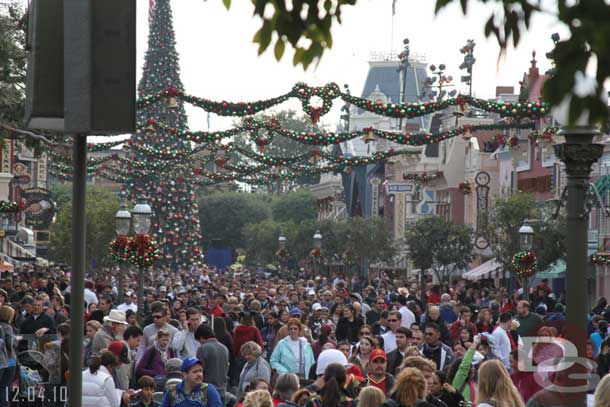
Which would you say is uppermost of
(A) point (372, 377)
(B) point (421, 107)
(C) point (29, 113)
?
(B) point (421, 107)

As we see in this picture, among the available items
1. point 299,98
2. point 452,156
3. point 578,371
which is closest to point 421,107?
point 299,98

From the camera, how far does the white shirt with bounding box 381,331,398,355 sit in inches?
695

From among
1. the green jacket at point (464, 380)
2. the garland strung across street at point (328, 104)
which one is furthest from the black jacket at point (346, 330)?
the garland strung across street at point (328, 104)

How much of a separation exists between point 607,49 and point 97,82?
2218mm

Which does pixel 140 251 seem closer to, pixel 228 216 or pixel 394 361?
pixel 394 361

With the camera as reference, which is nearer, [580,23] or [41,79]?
[580,23]

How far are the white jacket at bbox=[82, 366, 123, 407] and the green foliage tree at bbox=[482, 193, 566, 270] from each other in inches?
1314

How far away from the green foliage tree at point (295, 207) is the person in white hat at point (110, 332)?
351 ft

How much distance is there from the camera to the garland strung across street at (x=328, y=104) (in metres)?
28.9

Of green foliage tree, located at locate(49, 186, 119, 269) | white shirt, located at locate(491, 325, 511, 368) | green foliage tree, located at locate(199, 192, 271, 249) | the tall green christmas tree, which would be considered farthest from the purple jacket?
green foliage tree, located at locate(199, 192, 271, 249)

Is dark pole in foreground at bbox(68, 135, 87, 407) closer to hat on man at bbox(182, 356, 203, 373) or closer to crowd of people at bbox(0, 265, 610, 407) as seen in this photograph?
crowd of people at bbox(0, 265, 610, 407)

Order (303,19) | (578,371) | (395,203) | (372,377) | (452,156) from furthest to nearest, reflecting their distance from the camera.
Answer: (395,203), (452,156), (372,377), (578,371), (303,19)

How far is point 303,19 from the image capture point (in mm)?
4863

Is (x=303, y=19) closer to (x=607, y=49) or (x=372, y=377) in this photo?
(x=607, y=49)
